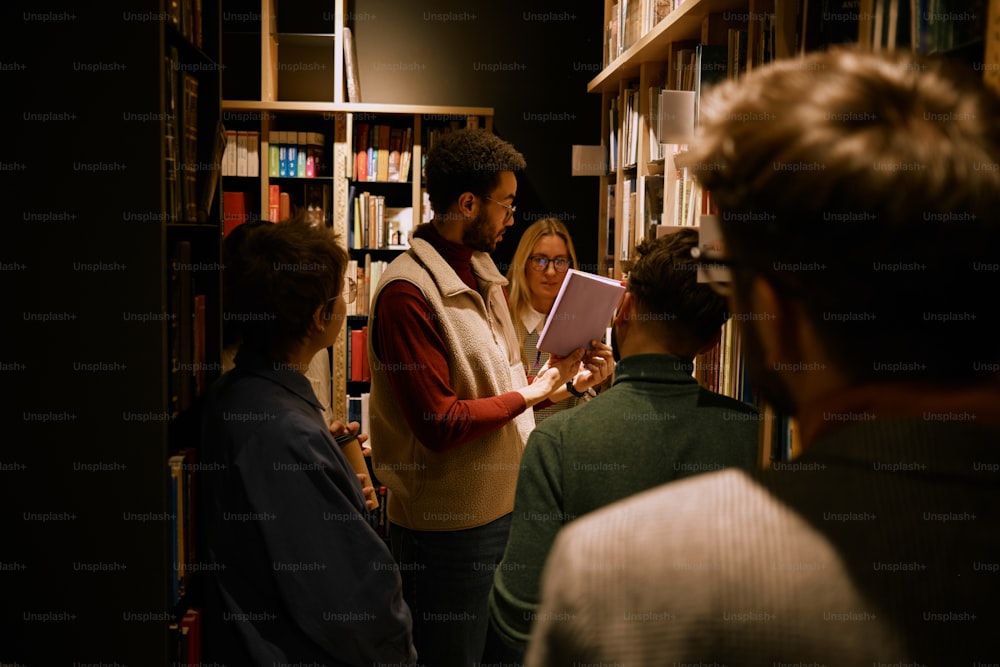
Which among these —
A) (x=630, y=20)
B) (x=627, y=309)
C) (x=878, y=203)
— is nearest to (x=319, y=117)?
(x=630, y=20)

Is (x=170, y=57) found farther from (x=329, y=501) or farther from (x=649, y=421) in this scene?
(x=649, y=421)

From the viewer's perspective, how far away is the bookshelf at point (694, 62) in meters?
1.05

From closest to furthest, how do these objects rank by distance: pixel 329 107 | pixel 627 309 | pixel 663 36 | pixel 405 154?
1. pixel 627 309
2. pixel 663 36
3. pixel 329 107
4. pixel 405 154

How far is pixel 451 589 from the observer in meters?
1.94

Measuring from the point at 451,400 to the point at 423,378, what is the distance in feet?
0.29

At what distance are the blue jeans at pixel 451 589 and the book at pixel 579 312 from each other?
1.66 ft

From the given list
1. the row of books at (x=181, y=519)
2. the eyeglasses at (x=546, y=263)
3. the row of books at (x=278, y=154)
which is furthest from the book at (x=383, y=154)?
the row of books at (x=181, y=519)

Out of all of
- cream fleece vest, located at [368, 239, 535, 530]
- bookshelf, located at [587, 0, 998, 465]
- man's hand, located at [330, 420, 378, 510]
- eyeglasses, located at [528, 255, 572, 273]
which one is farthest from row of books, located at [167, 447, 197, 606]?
eyeglasses, located at [528, 255, 572, 273]

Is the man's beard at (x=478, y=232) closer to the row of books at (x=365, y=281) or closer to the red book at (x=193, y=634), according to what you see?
the red book at (x=193, y=634)

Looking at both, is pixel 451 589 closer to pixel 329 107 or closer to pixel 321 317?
pixel 321 317

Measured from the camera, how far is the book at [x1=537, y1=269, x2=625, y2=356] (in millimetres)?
1920

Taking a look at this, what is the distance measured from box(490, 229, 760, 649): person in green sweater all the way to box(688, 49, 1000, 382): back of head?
2.54ft

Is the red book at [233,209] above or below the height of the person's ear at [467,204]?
above

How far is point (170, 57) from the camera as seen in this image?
5.44 feet
